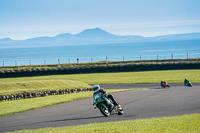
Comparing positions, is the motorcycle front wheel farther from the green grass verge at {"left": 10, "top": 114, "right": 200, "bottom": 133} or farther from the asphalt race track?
the green grass verge at {"left": 10, "top": 114, "right": 200, "bottom": 133}

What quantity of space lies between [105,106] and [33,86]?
46.0ft

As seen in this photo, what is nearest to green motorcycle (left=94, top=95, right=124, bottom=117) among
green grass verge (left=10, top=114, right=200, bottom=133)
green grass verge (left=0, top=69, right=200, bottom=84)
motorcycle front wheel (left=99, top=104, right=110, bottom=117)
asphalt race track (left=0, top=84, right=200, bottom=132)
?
motorcycle front wheel (left=99, top=104, right=110, bottom=117)

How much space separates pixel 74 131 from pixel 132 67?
46019 mm

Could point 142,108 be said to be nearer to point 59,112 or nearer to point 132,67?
point 59,112

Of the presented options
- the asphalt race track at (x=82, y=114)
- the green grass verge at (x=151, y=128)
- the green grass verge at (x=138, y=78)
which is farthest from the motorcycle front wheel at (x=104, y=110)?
the green grass verge at (x=138, y=78)

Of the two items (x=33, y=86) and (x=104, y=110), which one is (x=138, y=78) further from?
(x=104, y=110)

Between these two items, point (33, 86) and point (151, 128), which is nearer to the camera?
point (151, 128)

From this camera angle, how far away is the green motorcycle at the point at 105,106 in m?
15.4

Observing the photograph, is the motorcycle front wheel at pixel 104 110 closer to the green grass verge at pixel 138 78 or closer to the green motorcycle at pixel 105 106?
the green motorcycle at pixel 105 106

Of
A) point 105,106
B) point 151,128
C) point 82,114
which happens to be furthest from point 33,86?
point 151,128

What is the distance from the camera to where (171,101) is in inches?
819

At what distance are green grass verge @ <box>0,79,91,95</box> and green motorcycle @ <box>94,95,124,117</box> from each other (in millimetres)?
10788

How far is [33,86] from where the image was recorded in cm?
2844

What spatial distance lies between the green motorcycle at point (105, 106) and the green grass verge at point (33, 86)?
10788 mm
